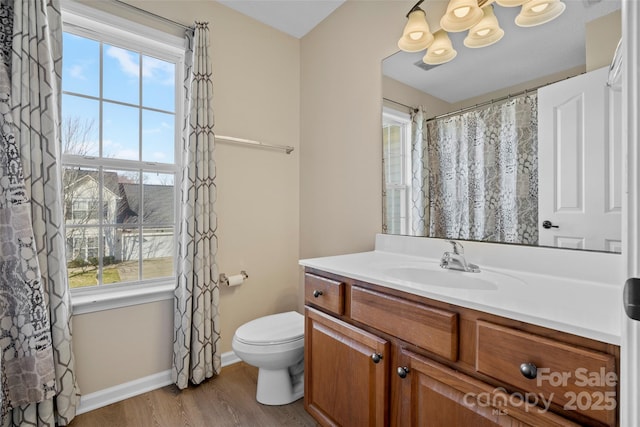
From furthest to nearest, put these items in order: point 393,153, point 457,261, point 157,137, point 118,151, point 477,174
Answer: point 157,137 → point 118,151 → point 393,153 → point 477,174 → point 457,261

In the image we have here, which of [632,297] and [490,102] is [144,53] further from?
[632,297]

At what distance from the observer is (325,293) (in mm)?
1387

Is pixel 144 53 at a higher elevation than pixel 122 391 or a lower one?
higher

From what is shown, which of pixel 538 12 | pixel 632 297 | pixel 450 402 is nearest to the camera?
pixel 632 297

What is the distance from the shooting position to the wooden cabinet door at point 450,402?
0.76m

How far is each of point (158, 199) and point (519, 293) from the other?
2089 mm

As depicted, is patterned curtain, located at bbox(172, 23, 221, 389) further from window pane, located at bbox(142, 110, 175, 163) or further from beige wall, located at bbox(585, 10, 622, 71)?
beige wall, located at bbox(585, 10, 622, 71)

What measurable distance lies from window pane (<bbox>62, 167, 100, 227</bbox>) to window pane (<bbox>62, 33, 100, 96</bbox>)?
0.48 m

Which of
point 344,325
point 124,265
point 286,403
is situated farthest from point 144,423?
point 344,325

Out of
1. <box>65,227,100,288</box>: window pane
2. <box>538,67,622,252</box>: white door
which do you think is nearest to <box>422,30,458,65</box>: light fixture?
<box>538,67,622,252</box>: white door

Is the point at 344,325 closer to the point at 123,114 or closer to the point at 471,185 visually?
the point at 471,185

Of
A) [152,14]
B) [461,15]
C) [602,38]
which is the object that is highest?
[152,14]

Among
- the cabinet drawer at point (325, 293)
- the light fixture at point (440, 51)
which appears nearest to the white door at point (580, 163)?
the light fixture at point (440, 51)

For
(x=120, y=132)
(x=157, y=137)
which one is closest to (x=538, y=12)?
(x=157, y=137)
